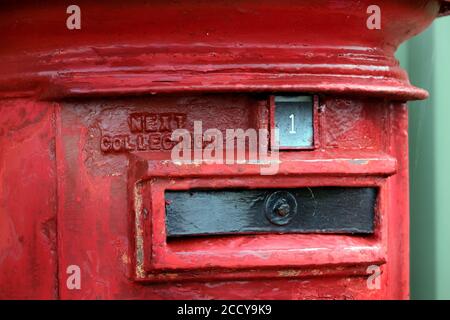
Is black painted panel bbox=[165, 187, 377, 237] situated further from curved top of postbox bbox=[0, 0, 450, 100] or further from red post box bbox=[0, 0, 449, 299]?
curved top of postbox bbox=[0, 0, 450, 100]

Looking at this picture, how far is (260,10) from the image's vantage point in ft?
5.18

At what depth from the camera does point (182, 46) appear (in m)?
1.59

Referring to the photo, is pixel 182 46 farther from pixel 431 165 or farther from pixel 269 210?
pixel 431 165

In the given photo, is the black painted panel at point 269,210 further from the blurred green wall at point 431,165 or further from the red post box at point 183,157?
the blurred green wall at point 431,165

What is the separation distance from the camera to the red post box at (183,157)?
5.12 ft

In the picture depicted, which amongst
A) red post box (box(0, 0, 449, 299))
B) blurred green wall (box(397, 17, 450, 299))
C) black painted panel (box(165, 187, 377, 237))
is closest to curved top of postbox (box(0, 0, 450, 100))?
red post box (box(0, 0, 449, 299))

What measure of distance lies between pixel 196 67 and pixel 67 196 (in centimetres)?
38

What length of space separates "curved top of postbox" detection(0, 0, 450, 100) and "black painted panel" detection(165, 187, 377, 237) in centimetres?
22

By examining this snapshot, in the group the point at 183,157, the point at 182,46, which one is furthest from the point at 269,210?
the point at 182,46

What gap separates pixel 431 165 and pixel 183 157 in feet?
4.23

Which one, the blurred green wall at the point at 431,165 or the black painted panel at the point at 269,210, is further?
the blurred green wall at the point at 431,165

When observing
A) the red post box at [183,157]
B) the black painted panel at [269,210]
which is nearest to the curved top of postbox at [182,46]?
the red post box at [183,157]

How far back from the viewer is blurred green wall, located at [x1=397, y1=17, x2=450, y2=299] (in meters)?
2.55

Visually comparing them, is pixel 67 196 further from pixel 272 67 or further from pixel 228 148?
pixel 272 67
